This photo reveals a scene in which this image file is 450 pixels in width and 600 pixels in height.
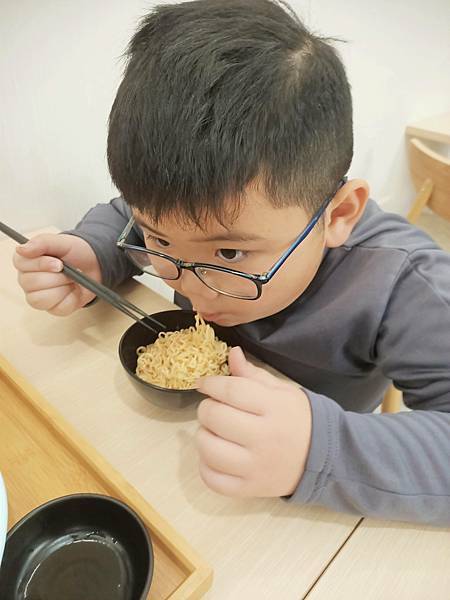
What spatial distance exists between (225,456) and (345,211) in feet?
1.38

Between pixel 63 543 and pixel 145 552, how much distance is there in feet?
0.37

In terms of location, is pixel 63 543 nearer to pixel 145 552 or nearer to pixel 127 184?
pixel 145 552

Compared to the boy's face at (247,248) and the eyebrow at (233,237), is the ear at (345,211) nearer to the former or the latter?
the boy's face at (247,248)

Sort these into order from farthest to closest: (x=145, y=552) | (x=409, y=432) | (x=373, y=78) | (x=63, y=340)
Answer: (x=373, y=78) → (x=63, y=340) → (x=409, y=432) → (x=145, y=552)

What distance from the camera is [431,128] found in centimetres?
239

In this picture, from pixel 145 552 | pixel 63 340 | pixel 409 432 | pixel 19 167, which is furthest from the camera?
pixel 19 167

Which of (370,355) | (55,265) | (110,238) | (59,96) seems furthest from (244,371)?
(59,96)

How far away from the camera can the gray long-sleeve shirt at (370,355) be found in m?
0.58

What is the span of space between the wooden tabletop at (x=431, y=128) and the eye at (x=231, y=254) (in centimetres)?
203

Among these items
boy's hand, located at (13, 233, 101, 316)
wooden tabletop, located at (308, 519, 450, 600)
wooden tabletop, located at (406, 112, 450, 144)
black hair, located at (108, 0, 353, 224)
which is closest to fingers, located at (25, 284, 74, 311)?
boy's hand, located at (13, 233, 101, 316)

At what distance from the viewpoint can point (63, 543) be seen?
0.53 meters

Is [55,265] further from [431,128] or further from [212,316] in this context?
[431,128]

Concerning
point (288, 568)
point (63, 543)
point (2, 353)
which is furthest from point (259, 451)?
point (2, 353)

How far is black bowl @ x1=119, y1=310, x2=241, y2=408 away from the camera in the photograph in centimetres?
69
